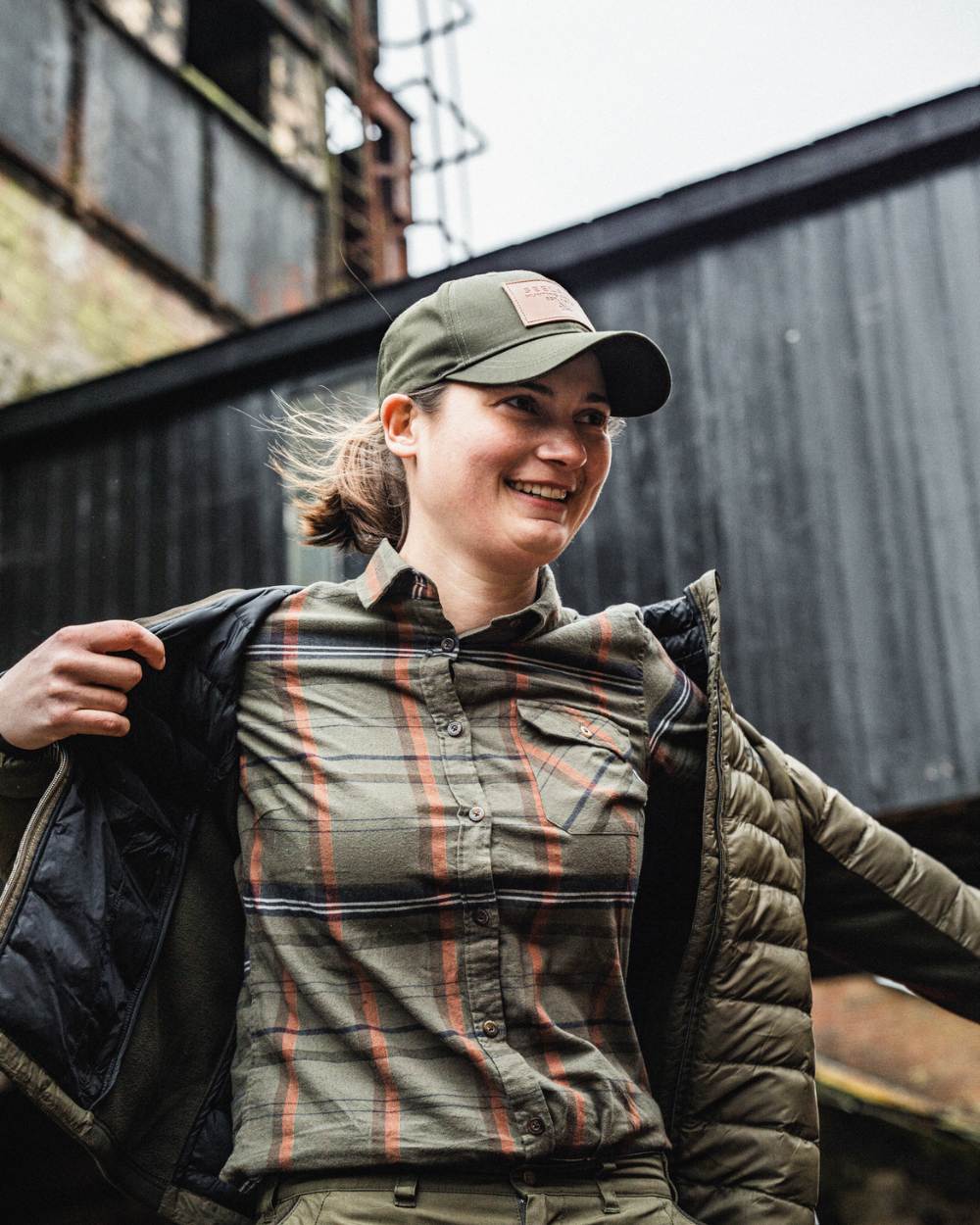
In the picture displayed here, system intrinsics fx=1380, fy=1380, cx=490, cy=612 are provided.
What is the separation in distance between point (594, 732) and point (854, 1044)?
14111 millimetres

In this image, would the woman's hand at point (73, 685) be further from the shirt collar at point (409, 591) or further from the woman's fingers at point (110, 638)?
the shirt collar at point (409, 591)

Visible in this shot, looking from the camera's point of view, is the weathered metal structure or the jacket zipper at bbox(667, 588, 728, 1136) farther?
the weathered metal structure

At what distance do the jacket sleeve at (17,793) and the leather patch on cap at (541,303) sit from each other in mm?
1089

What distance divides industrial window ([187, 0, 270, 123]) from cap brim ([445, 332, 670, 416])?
12781 mm

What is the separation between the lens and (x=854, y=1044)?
15203 mm

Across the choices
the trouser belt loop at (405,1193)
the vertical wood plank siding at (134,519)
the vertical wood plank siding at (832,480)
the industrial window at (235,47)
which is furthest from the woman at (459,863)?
the industrial window at (235,47)

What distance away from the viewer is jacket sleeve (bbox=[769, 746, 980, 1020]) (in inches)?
102

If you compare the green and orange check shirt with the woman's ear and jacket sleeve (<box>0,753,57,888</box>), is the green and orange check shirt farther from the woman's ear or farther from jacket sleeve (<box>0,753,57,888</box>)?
jacket sleeve (<box>0,753,57,888</box>)

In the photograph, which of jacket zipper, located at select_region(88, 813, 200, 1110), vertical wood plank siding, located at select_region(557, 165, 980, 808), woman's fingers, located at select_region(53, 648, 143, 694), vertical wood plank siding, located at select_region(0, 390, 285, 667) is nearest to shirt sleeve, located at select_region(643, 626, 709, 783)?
jacket zipper, located at select_region(88, 813, 200, 1110)

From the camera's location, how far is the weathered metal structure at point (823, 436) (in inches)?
271

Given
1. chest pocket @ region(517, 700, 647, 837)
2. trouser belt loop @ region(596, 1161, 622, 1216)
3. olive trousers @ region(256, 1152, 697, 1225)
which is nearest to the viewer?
olive trousers @ region(256, 1152, 697, 1225)

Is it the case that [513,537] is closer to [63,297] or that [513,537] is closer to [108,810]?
[108,810]

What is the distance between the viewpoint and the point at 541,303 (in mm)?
2432

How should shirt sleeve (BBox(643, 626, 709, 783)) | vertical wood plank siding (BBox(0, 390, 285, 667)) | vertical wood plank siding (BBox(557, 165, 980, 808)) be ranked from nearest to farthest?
shirt sleeve (BBox(643, 626, 709, 783)) < vertical wood plank siding (BBox(557, 165, 980, 808)) < vertical wood plank siding (BBox(0, 390, 285, 667))
